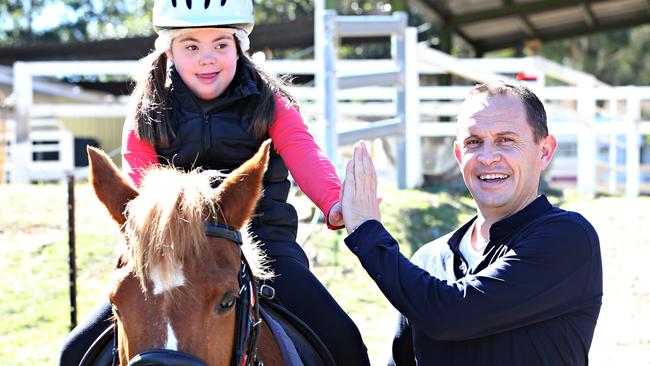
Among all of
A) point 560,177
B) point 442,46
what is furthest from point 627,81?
point 442,46

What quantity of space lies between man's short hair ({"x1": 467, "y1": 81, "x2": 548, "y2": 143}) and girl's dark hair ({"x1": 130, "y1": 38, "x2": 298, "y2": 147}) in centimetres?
87

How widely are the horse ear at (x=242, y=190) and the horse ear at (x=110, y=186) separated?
11.9 inches

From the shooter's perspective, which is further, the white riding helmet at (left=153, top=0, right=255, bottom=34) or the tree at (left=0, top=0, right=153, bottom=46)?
the tree at (left=0, top=0, right=153, bottom=46)

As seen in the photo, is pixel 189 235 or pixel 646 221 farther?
pixel 646 221

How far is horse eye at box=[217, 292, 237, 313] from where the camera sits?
9.28ft

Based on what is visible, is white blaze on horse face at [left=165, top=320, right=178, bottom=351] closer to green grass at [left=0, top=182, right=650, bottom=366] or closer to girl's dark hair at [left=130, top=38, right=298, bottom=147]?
girl's dark hair at [left=130, top=38, right=298, bottom=147]

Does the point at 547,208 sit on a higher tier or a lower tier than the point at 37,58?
lower

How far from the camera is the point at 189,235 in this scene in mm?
2848

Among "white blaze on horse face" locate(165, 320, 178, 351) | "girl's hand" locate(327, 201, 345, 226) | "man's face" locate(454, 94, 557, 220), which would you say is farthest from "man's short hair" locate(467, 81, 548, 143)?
"white blaze on horse face" locate(165, 320, 178, 351)

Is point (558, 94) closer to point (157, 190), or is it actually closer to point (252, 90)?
point (252, 90)

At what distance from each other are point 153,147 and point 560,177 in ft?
62.6

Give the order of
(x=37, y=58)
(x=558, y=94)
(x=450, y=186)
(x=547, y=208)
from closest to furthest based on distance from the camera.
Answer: (x=547, y=208) < (x=450, y=186) < (x=558, y=94) < (x=37, y=58)

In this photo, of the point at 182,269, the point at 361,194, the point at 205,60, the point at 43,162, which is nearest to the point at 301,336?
the point at 361,194

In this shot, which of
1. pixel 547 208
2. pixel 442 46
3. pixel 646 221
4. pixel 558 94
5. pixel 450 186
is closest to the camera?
pixel 547 208
